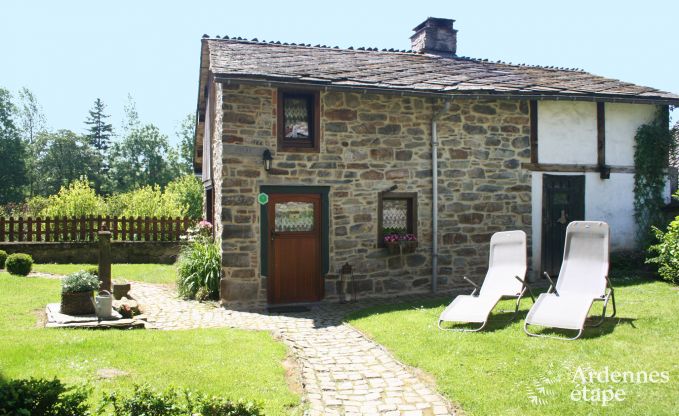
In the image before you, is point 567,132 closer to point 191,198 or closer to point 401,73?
point 401,73

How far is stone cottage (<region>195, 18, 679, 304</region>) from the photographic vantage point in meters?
9.34

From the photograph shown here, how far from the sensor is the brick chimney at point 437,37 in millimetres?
13797

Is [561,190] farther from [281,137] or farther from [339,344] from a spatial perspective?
[339,344]

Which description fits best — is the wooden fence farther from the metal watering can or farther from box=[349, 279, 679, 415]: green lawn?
box=[349, 279, 679, 415]: green lawn

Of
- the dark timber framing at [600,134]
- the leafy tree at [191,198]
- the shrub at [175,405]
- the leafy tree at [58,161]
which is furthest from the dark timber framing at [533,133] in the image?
the leafy tree at [58,161]

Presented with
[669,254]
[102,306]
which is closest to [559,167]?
[669,254]

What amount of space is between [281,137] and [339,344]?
13.9ft

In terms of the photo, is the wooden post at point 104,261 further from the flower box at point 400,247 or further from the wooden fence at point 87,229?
the wooden fence at point 87,229

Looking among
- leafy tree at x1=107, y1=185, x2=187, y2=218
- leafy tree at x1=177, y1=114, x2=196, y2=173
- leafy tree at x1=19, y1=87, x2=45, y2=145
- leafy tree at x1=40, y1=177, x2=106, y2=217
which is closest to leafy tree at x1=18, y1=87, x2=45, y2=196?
leafy tree at x1=19, y1=87, x2=45, y2=145

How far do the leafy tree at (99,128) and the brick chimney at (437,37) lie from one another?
47.4 meters

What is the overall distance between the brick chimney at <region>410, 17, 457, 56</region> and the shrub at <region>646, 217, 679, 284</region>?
22.2ft

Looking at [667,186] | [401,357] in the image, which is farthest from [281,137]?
[667,186]

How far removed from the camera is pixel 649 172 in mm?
11547

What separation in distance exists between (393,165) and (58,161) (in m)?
42.2
